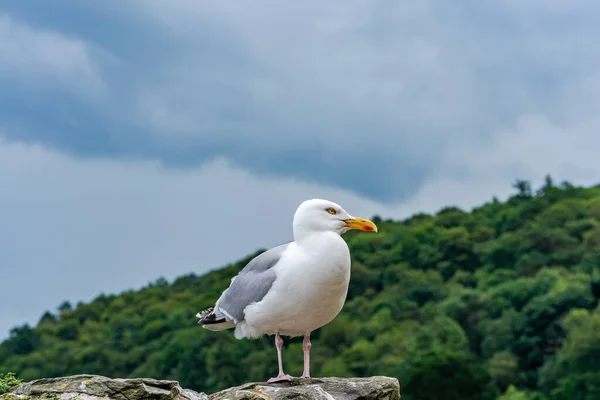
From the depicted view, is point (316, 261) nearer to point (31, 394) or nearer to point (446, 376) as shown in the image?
point (31, 394)

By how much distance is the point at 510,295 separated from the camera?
82812mm

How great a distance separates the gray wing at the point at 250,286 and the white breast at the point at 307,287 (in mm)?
125

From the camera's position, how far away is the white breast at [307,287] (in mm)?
12133

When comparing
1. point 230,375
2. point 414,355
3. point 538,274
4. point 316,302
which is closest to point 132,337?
point 230,375

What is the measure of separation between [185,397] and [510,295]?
242 ft

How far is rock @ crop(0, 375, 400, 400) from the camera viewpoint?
1075cm

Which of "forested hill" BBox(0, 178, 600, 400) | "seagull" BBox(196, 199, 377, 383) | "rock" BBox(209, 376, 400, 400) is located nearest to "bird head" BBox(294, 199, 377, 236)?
"seagull" BBox(196, 199, 377, 383)

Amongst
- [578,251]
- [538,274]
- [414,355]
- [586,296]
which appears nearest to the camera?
[414,355]

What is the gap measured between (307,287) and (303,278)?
11cm

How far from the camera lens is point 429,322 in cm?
8431

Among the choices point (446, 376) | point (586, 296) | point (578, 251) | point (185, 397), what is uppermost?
point (578, 251)

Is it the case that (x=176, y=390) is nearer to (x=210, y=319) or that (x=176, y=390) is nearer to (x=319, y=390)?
(x=319, y=390)

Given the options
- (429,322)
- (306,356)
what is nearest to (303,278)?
(306,356)

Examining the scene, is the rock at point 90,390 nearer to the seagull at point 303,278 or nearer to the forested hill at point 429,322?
the seagull at point 303,278
